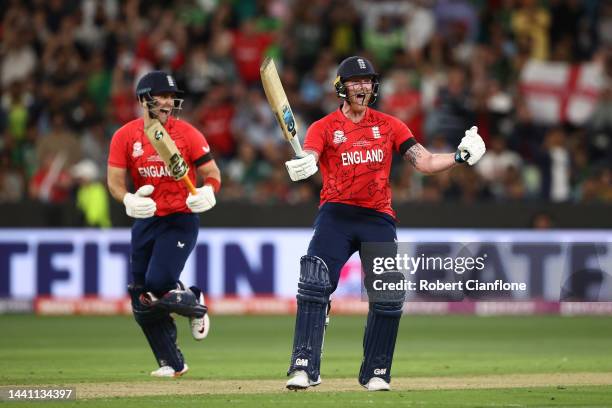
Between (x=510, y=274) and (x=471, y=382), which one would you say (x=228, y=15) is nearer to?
(x=510, y=274)

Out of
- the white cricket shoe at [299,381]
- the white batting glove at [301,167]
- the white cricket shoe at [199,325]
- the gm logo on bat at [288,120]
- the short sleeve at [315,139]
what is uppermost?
the gm logo on bat at [288,120]

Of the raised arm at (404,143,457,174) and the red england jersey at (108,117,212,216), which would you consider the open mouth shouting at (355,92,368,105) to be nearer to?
the raised arm at (404,143,457,174)

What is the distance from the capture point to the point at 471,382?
10.2 metres

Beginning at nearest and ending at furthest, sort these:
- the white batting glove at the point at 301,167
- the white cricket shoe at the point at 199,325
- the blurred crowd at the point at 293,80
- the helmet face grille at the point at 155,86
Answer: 1. the white batting glove at the point at 301,167
2. the helmet face grille at the point at 155,86
3. the white cricket shoe at the point at 199,325
4. the blurred crowd at the point at 293,80

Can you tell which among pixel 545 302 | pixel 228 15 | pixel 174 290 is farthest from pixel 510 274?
pixel 174 290

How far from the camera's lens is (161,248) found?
10164 mm

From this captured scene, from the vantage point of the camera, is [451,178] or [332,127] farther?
[451,178]

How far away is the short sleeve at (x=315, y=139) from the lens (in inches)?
360

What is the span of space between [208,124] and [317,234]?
10421 millimetres

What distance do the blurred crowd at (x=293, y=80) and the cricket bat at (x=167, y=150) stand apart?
8546mm

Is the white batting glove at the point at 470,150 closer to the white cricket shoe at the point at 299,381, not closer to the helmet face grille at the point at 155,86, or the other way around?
the white cricket shoe at the point at 299,381

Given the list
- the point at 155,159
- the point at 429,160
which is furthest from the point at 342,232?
the point at 155,159

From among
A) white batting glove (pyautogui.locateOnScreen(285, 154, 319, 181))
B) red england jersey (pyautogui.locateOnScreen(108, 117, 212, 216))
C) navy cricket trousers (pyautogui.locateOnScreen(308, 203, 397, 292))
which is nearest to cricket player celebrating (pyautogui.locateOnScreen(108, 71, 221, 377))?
red england jersey (pyautogui.locateOnScreen(108, 117, 212, 216))

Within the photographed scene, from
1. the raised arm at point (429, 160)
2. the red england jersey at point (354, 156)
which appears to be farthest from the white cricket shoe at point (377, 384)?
the raised arm at point (429, 160)
